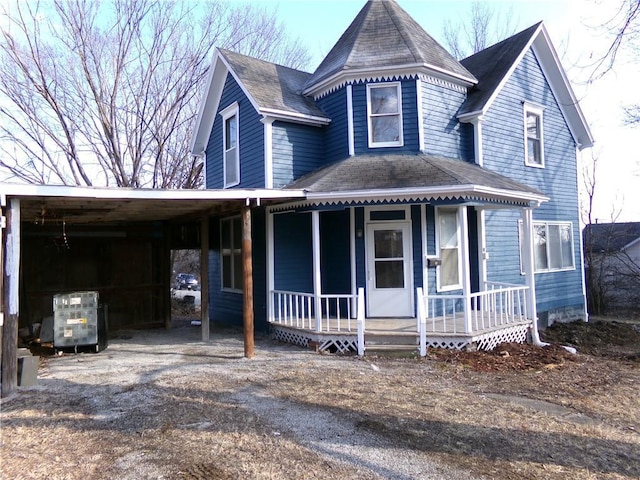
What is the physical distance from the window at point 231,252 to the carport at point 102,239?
87 cm

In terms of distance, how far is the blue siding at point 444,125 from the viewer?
409 inches

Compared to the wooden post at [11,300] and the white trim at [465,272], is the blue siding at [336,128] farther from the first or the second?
the wooden post at [11,300]

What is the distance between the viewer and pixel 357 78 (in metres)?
10.4

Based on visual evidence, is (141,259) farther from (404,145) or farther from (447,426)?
(447,426)

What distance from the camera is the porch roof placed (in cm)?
830

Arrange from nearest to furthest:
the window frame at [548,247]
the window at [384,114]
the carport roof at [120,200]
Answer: the carport roof at [120,200]
the window at [384,114]
the window frame at [548,247]

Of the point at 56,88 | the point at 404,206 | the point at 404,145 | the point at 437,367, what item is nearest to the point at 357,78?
the point at 404,145

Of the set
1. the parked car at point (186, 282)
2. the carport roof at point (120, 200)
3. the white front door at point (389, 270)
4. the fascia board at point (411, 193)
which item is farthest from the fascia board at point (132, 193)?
the parked car at point (186, 282)

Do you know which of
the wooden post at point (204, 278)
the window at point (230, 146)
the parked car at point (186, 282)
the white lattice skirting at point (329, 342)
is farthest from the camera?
the parked car at point (186, 282)

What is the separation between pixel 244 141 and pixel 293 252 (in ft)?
10.4

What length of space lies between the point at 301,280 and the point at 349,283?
1153 millimetres

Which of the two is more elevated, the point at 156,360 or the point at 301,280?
the point at 301,280

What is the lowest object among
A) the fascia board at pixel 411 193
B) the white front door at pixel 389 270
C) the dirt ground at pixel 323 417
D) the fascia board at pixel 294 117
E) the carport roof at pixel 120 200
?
the dirt ground at pixel 323 417

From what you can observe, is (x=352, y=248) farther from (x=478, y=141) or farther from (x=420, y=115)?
(x=478, y=141)
